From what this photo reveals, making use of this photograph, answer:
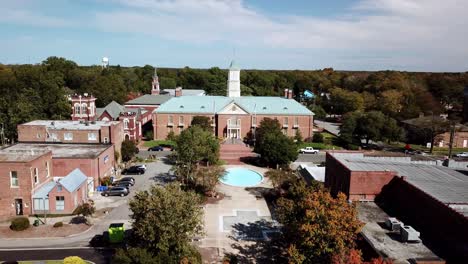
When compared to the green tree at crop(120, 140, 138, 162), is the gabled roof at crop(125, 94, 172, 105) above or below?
above

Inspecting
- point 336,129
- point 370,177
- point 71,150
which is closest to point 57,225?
point 71,150

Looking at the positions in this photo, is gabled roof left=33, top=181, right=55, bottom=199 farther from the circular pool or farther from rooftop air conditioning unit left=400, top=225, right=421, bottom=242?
rooftop air conditioning unit left=400, top=225, right=421, bottom=242

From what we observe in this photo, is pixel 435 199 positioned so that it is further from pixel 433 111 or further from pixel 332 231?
pixel 433 111

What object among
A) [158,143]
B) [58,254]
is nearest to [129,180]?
[58,254]

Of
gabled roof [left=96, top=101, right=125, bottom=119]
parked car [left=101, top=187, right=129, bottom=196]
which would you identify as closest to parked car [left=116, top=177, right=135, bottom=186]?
parked car [left=101, top=187, right=129, bottom=196]

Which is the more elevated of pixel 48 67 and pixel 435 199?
pixel 48 67

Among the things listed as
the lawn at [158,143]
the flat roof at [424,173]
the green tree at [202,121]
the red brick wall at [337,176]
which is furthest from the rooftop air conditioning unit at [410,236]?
the lawn at [158,143]
